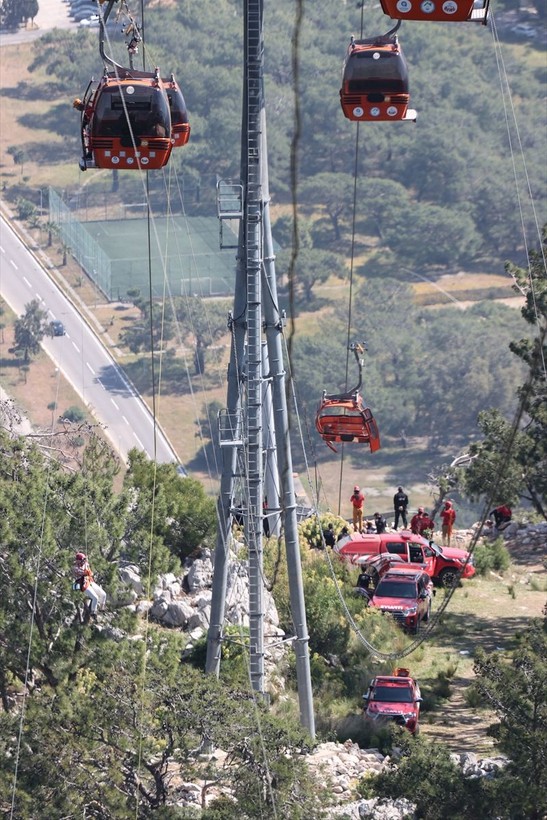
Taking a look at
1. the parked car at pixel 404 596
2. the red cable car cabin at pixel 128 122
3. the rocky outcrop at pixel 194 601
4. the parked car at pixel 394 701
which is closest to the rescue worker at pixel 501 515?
the parked car at pixel 404 596

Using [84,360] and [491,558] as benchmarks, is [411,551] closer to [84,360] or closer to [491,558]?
[491,558]

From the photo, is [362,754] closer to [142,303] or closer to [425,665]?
[425,665]

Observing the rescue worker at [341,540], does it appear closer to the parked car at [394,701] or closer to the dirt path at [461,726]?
the dirt path at [461,726]

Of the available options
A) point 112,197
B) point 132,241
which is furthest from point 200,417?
point 112,197

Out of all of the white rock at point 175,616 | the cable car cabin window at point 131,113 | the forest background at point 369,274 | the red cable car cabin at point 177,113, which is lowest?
the forest background at point 369,274

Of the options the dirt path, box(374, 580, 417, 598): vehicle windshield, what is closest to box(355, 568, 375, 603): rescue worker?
box(374, 580, 417, 598): vehicle windshield
